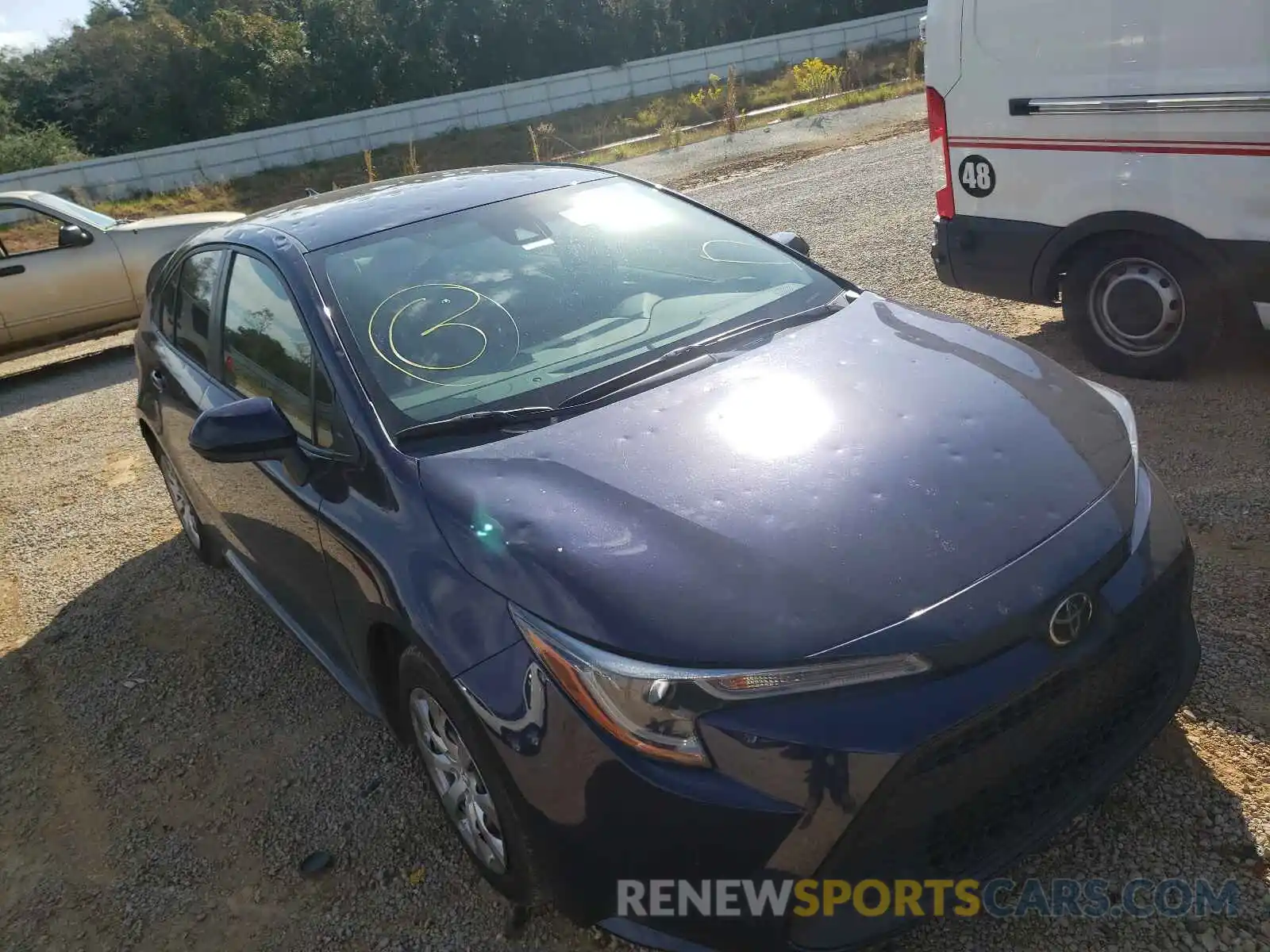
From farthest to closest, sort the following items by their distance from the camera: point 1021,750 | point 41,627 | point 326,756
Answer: point 41,627
point 326,756
point 1021,750

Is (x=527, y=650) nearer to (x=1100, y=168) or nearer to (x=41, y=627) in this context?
(x=41, y=627)

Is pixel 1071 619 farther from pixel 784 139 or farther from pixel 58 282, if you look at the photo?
pixel 784 139

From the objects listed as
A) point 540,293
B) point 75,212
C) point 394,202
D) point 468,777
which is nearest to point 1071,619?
point 468,777

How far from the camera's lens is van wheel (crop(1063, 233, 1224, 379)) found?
4355 mm

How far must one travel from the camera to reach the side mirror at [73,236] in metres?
8.71

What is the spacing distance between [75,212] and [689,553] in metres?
9.16

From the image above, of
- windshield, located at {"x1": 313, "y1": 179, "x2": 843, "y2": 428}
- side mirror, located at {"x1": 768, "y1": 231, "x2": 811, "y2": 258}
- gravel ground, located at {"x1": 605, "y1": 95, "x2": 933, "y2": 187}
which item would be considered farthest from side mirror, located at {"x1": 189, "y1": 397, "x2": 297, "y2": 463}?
gravel ground, located at {"x1": 605, "y1": 95, "x2": 933, "y2": 187}

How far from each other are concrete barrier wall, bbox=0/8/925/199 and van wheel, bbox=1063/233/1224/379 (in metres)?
27.6

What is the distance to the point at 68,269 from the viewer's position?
8758mm

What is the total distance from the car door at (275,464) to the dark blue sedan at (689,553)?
0.06 feet

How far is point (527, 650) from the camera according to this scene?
78.7 inches

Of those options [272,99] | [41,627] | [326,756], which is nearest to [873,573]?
[326,756]

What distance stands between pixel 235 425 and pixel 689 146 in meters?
16.1

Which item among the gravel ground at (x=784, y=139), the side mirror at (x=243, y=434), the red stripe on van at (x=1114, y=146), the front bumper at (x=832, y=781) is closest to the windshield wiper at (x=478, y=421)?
the side mirror at (x=243, y=434)
